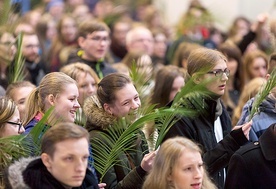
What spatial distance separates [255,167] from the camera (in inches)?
246

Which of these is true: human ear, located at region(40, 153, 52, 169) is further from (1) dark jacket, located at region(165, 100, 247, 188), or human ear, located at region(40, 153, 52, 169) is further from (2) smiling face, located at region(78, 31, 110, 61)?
(2) smiling face, located at region(78, 31, 110, 61)

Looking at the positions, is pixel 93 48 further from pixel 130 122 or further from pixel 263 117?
pixel 130 122

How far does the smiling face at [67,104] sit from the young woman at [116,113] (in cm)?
12

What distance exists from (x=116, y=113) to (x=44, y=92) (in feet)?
1.81

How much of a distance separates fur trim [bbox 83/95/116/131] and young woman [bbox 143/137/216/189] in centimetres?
85

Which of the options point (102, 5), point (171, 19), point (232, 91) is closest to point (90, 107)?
point (232, 91)

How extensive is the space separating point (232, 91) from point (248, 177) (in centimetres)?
464

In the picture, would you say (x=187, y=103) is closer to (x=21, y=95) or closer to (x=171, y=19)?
(x=21, y=95)

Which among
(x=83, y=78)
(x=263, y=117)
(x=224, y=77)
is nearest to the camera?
(x=224, y=77)

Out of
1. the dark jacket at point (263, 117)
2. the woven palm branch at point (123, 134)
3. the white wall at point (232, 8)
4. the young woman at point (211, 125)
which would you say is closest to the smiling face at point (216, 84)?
the young woman at point (211, 125)

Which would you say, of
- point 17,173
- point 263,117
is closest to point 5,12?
point 263,117

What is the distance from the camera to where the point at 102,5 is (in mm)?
16766

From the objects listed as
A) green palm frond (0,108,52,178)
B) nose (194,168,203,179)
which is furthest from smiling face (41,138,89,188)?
nose (194,168,203,179)

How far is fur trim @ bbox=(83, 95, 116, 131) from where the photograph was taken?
21.9 feet
